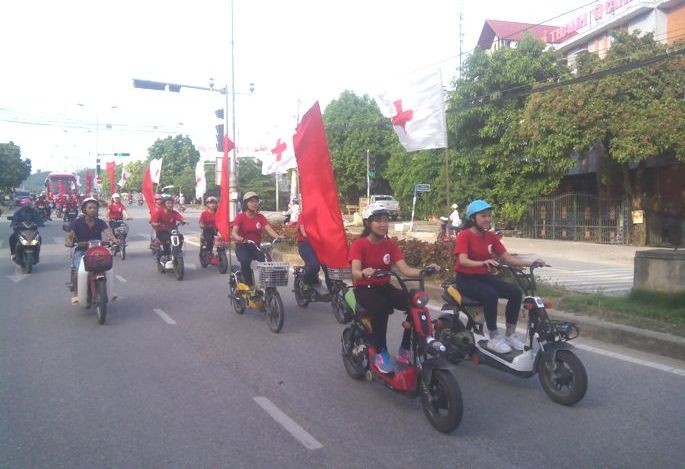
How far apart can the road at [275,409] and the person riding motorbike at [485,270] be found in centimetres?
58

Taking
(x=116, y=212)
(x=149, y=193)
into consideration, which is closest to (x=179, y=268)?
(x=149, y=193)

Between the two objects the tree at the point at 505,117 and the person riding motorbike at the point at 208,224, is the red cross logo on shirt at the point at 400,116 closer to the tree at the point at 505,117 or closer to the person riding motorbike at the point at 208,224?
the person riding motorbike at the point at 208,224

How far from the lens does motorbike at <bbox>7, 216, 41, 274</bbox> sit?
565 inches

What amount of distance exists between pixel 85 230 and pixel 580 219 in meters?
18.8

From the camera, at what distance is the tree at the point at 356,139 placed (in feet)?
157

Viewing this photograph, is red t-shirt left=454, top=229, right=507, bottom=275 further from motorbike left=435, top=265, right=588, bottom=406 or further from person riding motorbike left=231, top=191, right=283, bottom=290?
person riding motorbike left=231, top=191, right=283, bottom=290

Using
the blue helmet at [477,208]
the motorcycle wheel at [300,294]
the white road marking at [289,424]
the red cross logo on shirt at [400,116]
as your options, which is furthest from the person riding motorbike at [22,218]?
the blue helmet at [477,208]

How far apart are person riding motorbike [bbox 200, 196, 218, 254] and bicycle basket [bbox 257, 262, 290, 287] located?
22.5 feet

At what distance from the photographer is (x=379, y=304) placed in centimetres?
540

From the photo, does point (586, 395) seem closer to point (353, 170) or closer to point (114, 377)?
point (114, 377)

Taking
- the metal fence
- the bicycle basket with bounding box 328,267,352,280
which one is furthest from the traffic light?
the bicycle basket with bounding box 328,267,352,280

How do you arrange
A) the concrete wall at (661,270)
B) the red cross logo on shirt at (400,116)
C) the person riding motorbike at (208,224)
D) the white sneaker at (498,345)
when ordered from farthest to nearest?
the person riding motorbike at (208,224)
the red cross logo on shirt at (400,116)
the concrete wall at (661,270)
the white sneaker at (498,345)

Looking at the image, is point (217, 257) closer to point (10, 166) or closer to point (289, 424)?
point (289, 424)

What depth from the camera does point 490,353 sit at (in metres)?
5.72
